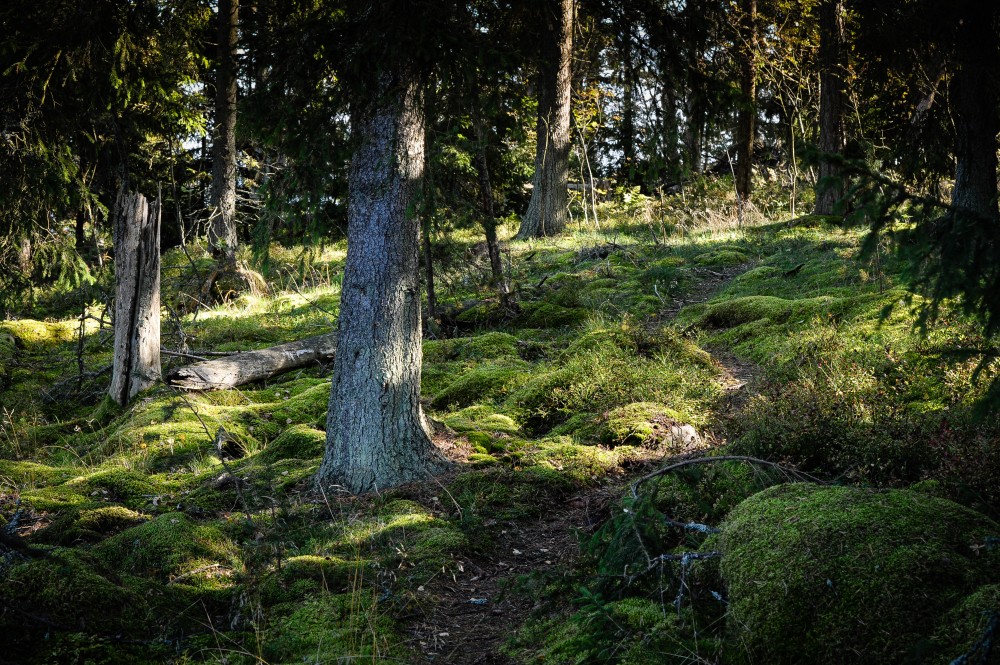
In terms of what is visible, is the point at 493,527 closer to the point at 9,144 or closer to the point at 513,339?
the point at 513,339

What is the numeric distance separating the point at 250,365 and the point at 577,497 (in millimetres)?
6238

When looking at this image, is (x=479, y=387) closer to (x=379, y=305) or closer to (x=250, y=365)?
(x=379, y=305)

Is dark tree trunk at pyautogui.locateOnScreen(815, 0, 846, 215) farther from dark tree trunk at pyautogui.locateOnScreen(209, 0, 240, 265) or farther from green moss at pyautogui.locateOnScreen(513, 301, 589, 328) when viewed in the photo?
dark tree trunk at pyautogui.locateOnScreen(209, 0, 240, 265)

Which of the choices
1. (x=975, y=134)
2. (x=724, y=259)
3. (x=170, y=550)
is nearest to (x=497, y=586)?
(x=170, y=550)

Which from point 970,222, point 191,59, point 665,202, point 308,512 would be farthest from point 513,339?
point 665,202

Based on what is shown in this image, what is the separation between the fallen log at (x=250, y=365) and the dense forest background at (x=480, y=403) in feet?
0.18

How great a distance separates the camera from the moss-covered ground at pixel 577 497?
2695 millimetres

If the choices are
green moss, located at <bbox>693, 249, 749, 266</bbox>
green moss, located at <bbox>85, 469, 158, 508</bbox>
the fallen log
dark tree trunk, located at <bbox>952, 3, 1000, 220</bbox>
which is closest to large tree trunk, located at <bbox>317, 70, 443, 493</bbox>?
green moss, located at <bbox>85, 469, 158, 508</bbox>

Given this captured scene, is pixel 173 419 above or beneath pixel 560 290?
beneath

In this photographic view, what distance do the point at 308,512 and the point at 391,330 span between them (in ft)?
5.30

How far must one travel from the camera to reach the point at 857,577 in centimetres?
258

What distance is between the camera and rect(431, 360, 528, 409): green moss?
8445mm

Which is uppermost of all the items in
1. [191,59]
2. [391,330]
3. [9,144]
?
[191,59]

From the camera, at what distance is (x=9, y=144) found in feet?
24.1
